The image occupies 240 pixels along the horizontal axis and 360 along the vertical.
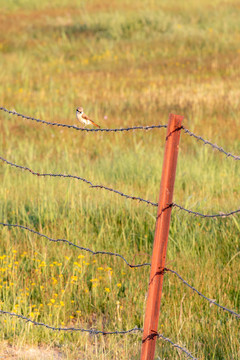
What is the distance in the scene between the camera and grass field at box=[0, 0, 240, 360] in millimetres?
3867

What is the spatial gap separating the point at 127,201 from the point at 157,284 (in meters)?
2.55

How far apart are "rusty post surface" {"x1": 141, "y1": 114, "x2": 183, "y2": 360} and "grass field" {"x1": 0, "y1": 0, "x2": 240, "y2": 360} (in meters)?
0.41

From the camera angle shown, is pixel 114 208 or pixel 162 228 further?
pixel 114 208

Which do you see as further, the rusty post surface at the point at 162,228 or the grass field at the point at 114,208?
the grass field at the point at 114,208

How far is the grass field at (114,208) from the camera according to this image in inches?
152

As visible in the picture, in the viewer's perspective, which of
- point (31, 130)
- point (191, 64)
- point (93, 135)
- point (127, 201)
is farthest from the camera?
point (191, 64)

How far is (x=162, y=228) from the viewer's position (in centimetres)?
282

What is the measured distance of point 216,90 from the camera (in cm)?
1153

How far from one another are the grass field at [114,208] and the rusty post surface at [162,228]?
1.34ft

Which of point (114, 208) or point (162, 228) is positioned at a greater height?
point (114, 208)

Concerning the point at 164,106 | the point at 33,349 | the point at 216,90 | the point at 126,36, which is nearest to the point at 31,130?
the point at 164,106

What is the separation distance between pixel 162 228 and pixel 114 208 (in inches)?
99.5

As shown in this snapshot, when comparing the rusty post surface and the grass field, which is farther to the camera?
the grass field

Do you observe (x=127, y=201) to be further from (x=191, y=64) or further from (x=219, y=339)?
(x=191, y=64)
